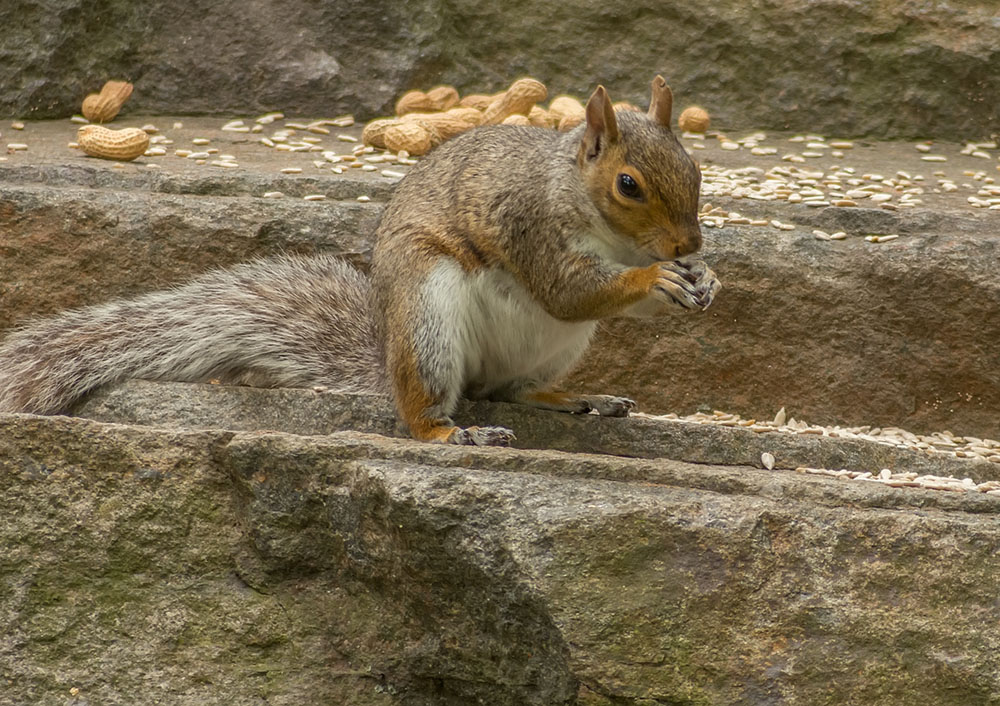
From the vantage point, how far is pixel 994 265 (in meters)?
5.01

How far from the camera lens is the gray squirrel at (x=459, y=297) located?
12.2ft

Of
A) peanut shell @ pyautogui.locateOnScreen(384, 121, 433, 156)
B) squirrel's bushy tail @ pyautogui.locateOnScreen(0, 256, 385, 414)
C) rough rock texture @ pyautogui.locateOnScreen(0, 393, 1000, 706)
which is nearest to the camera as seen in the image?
rough rock texture @ pyautogui.locateOnScreen(0, 393, 1000, 706)

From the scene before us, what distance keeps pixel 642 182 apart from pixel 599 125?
252 millimetres

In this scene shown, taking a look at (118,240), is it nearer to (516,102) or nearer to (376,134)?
(376,134)

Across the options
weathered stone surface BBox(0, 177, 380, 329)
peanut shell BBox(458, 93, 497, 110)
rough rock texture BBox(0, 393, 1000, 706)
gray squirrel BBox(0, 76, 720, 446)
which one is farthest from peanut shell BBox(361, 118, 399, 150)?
rough rock texture BBox(0, 393, 1000, 706)

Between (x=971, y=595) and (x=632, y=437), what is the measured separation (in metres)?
1.55

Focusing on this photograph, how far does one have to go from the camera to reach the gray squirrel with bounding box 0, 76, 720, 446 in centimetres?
371

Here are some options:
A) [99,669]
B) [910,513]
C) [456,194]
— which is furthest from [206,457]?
[910,513]

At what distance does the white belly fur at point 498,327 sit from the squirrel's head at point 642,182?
1.26 feet

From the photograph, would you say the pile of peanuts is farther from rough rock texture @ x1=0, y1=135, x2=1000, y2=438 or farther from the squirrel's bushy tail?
the squirrel's bushy tail

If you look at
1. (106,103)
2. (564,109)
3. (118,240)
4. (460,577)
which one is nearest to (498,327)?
(460,577)

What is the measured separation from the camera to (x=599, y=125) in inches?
148

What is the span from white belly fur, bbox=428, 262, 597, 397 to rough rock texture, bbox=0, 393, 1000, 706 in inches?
27.5

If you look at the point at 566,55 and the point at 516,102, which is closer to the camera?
the point at 516,102
